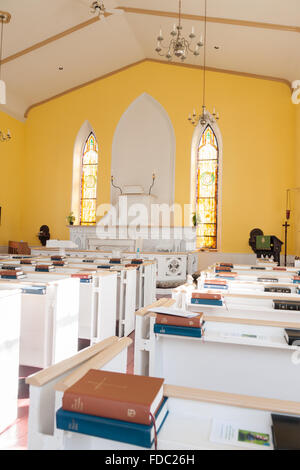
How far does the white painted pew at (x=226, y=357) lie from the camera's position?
1.75m

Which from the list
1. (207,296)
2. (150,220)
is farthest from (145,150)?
(207,296)

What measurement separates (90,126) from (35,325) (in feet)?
29.1

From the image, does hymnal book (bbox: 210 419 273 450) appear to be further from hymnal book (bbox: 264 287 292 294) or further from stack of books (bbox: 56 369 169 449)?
hymnal book (bbox: 264 287 292 294)

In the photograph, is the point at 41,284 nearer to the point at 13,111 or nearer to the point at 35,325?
the point at 35,325

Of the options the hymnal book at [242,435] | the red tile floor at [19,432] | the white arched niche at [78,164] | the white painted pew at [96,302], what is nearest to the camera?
the hymnal book at [242,435]

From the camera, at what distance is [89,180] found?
1091 centimetres

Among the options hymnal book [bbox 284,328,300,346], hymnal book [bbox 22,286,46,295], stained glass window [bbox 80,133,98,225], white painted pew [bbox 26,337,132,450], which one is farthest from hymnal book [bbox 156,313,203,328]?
stained glass window [bbox 80,133,98,225]

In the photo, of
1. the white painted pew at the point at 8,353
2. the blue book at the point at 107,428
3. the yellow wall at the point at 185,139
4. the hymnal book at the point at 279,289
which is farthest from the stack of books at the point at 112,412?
the yellow wall at the point at 185,139

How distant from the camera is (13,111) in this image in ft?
33.8

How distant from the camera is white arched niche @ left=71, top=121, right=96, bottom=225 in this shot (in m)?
10.7

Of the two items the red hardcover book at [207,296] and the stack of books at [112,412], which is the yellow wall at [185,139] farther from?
the stack of books at [112,412]

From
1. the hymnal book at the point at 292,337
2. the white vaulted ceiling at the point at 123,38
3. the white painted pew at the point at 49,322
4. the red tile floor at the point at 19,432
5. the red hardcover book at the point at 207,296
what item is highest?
the white vaulted ceiling at the point at 123,38

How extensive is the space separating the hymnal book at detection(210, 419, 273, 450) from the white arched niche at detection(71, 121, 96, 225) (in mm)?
10069

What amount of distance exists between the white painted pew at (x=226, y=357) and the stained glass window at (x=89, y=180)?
910 centimetres
